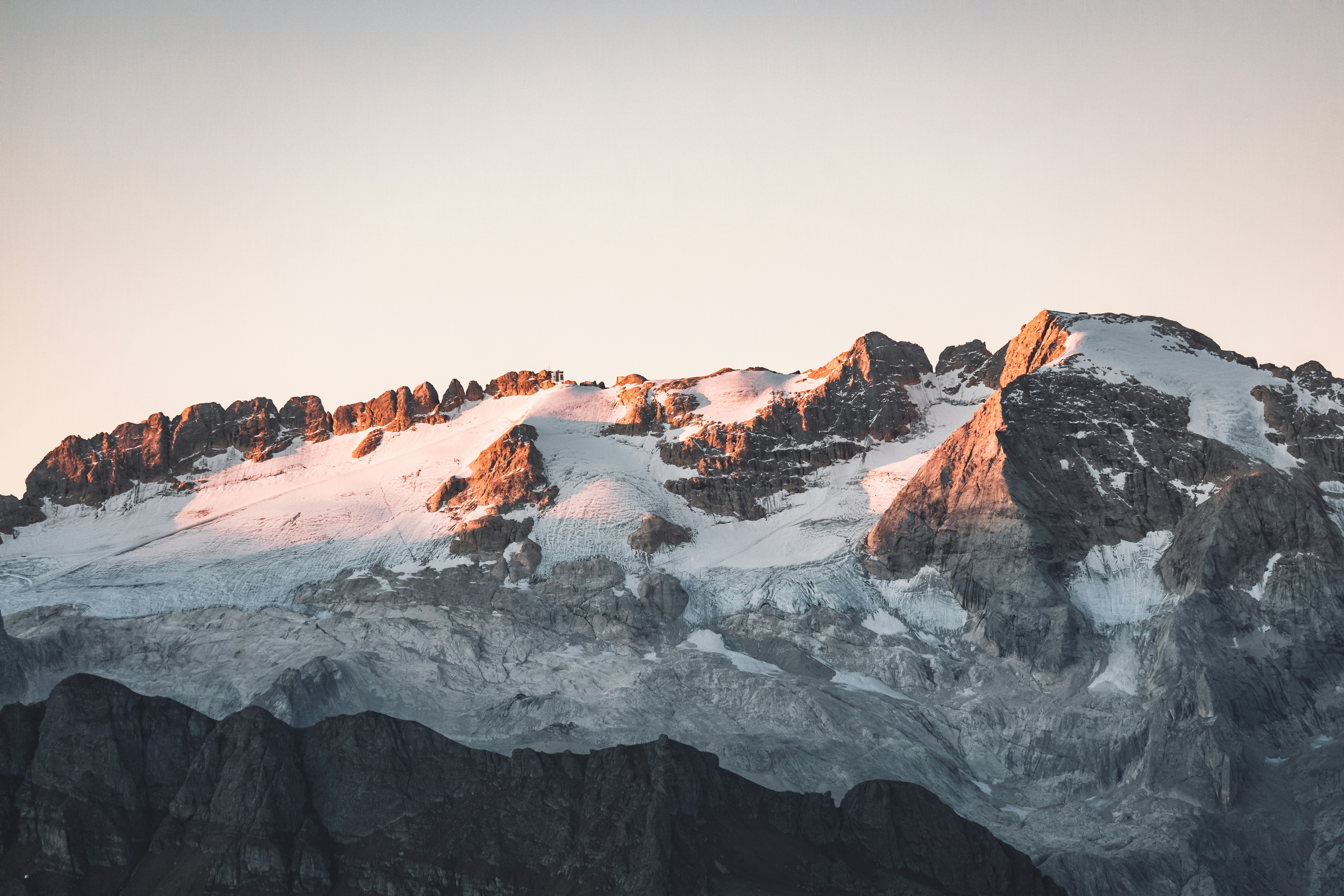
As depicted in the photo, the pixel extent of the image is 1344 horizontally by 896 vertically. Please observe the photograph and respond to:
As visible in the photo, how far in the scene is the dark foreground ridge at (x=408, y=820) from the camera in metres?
166

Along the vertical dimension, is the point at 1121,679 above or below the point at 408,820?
below

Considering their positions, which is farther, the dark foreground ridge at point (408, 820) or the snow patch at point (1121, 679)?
the snow patch at point (1121, 679)

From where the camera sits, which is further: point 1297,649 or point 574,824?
point 1297,649

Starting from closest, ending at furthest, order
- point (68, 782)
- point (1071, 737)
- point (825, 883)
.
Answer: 1. point (825, 883)
2. point (68, 782)
3. point (1071, 737)

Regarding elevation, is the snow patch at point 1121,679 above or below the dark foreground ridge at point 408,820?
below

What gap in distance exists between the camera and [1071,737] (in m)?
190

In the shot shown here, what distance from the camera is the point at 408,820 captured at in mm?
175500

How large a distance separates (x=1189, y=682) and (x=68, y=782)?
12403 cm

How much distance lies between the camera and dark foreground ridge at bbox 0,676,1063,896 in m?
166

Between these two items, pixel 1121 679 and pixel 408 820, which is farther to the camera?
pixel 1121 679

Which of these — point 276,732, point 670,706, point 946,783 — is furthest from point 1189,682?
point 276,732

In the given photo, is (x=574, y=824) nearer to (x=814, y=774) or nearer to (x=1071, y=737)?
(x=814, y=774)

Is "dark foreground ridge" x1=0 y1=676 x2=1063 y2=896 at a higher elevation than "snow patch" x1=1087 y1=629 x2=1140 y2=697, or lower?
higher

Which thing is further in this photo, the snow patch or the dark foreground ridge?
the snow patch
